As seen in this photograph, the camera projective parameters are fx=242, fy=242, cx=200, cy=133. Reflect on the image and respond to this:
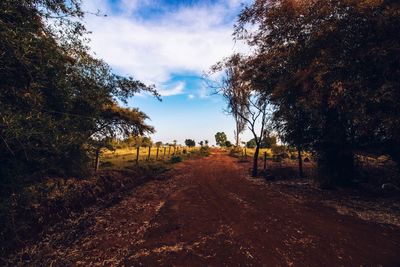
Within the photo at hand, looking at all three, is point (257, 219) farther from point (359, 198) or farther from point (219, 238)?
point (359, 198)

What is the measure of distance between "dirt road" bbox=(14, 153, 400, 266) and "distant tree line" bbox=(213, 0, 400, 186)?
13.9 feet

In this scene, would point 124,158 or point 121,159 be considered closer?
point 121,159

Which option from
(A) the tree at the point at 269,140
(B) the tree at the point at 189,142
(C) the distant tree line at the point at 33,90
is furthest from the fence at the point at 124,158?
(B) the tree at the point at 189,142

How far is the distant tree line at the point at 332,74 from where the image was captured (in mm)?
9234

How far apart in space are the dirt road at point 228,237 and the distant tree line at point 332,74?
4224mm

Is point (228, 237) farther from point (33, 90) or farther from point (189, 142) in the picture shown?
point (189, 142)

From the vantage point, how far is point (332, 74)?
1017cm

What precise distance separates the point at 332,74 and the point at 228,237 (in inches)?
310

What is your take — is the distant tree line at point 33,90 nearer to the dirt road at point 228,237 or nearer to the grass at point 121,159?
the dirt road at point 228,237

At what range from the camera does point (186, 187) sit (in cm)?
1514

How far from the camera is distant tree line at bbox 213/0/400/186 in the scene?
30.3 ft

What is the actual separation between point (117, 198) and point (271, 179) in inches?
446

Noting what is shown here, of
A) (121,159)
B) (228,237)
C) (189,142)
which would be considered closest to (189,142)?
(189,142)

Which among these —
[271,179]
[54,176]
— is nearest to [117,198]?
[54,176]
